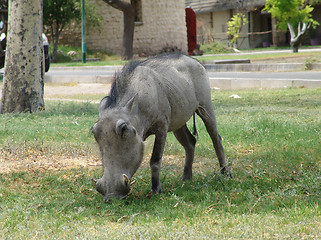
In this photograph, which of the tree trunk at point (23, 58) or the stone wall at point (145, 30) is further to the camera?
the stone wall at point (145, 30)

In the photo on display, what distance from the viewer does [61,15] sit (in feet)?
98.0

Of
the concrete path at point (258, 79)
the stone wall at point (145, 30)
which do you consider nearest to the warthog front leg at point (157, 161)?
the concrete path at point (258, 79)

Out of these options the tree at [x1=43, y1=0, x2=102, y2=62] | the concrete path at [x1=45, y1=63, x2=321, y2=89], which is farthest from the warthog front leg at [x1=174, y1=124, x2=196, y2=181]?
the tree at [x1=43, y1=0, x2=102, y2=62]

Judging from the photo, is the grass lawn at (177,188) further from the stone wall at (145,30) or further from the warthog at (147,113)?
the stone wall at (145,30)

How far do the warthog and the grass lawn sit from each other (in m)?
0.19

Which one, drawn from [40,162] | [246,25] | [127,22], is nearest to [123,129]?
[40,162]

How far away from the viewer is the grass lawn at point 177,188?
12.1 feet

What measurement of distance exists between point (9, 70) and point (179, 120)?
5.63 meters

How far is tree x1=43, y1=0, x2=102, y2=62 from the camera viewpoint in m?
29.2

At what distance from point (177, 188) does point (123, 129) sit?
3.38 feet

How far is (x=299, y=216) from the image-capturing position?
3820mm

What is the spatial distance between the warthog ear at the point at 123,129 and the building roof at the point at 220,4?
38.5 metres

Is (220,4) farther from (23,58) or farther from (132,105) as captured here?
(132,105)

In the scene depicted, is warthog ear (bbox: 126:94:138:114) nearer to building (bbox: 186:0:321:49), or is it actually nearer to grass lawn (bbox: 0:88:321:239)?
grass lawn (bbox: 0:88:321:239)
